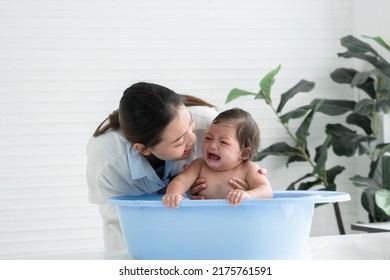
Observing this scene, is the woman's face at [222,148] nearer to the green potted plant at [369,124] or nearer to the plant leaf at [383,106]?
the green potted plant at [369,124]

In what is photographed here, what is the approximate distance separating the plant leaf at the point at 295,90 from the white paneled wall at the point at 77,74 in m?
0.29

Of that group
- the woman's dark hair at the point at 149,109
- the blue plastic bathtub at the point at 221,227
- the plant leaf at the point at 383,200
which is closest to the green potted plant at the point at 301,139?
the plant leaf at the point at 383,200

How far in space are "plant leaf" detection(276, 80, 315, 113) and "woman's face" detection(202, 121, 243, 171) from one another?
1960 mm

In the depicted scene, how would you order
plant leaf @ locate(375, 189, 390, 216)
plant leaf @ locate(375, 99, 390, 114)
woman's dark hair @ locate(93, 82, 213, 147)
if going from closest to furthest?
woman's dark hair @ locate(93, 82, 213, 147), plant leaf @ locate(375, 189, 390, 216), plant leaf @ locate(375, 99, 390, 114)

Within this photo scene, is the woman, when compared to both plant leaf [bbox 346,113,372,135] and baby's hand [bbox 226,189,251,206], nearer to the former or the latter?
baby's hand [bbox 226,189,251,206]

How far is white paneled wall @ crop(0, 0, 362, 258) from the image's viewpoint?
3.63 meters

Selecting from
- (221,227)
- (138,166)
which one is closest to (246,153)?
(138,166)

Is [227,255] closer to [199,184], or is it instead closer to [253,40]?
[199,184]

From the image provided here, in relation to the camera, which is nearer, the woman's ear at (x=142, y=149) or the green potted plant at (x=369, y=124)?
the woman's ear at (x=142, y=149)

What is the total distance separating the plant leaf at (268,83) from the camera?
359 cm

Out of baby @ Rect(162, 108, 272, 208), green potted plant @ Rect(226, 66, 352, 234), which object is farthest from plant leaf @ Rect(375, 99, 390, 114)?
baby @ Rect(162, 108, 272, 208)

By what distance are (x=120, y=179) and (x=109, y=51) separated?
1.93m

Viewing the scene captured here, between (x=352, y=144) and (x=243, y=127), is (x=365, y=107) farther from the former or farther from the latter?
(x=243, y=127)

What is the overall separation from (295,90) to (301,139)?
0.30 m
